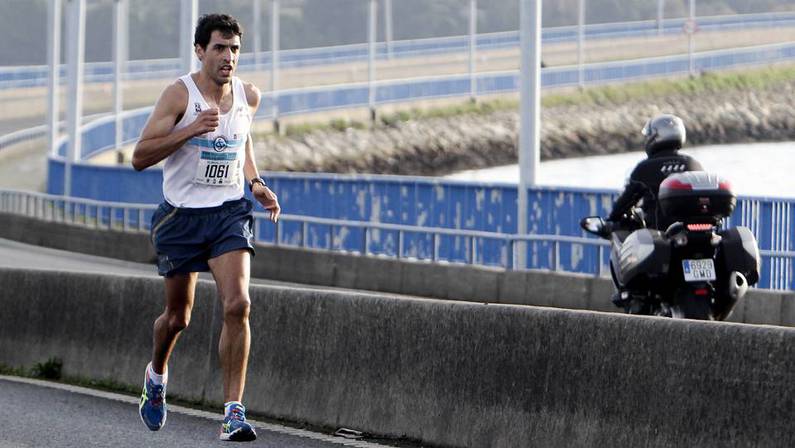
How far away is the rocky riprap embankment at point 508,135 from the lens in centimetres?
7650

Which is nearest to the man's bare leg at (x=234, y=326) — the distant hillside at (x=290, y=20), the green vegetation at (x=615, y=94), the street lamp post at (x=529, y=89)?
the street lamp post at (x=529, y=89)

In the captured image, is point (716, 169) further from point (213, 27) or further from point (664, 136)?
point (213, 27)

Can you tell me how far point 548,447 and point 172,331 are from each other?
1.92 metres

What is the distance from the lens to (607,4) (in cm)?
16288

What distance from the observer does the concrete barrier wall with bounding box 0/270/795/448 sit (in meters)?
7.53

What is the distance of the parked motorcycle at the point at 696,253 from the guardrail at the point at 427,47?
78.8 meters

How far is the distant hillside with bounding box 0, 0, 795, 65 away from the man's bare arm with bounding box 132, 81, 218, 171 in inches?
4971

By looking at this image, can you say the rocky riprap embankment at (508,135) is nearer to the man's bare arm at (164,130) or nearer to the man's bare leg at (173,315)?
the man's bare leg at (173,315)

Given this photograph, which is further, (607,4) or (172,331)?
(607,4)

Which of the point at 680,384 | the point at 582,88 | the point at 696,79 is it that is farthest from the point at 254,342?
the point at 696,79

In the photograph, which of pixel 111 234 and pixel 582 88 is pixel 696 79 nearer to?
pixel 582 88

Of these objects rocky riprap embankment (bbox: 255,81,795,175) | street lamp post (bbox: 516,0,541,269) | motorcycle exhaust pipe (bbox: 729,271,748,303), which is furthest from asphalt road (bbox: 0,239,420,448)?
rocky riprap embankment (bbox: 255,81,795,175)

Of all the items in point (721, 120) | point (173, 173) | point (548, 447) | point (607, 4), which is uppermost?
point (607, 4)

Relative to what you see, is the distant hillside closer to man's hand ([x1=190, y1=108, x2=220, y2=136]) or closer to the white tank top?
the white tank top
